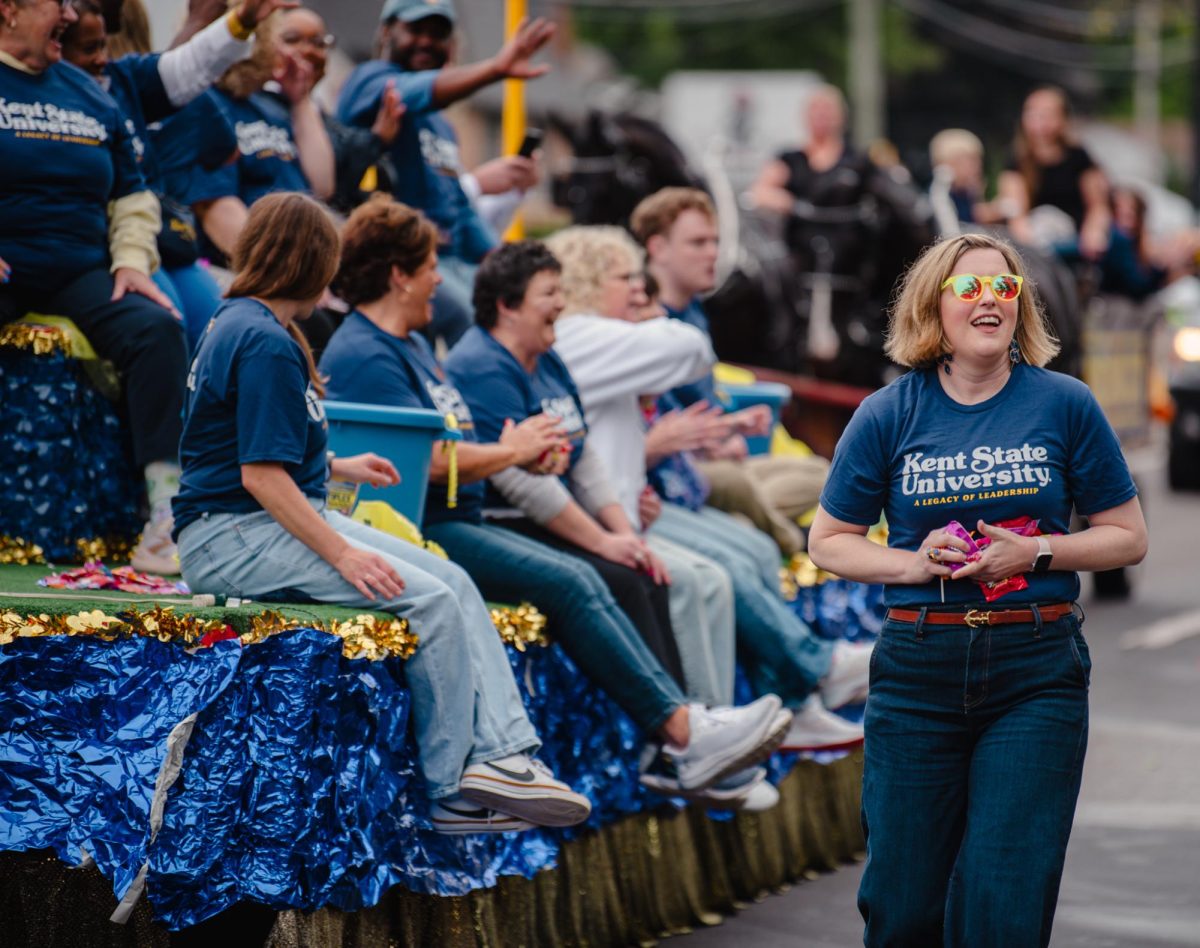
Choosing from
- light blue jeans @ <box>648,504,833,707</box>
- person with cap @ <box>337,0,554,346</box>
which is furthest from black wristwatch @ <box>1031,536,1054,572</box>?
person with cap @ <box>337,0,554,346</box>

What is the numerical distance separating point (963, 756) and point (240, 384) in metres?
2.03

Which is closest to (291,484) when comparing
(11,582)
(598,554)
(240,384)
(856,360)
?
(240,384)

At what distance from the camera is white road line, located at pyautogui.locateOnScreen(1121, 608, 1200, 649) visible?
1230 centimetres

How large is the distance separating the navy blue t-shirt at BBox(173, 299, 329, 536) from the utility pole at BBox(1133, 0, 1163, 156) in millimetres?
57638

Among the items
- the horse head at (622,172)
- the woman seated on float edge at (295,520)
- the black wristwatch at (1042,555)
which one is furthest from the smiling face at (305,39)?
the horse head at (622,172)

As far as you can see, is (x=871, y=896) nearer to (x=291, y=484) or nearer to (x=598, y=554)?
(x=291, y=484)

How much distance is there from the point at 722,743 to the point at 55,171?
272 cm

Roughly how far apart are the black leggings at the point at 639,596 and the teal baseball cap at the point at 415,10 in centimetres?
249

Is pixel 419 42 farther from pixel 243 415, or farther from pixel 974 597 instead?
pixel 974 597

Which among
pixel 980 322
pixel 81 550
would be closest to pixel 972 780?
pixel 980 322

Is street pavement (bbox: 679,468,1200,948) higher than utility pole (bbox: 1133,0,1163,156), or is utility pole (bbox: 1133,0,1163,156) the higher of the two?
utility pole (bbox: 1133,0,1163,156)

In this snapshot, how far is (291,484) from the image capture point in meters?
5.37

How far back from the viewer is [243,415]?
17.5 feet

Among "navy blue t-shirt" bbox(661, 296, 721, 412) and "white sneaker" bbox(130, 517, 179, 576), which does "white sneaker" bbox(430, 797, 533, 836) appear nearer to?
"white sneaker" bbox(130, 517, 179, 576)
